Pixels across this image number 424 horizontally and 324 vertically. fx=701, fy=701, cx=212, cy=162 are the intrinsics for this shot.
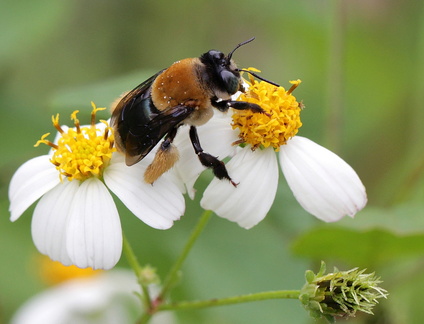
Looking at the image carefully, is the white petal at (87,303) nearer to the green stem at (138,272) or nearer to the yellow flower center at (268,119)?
the green stem at (138,272)

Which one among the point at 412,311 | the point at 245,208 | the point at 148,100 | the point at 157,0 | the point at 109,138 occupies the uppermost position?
the point at 148,100

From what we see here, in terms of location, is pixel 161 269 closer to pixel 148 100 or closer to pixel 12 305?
pixel 12 305

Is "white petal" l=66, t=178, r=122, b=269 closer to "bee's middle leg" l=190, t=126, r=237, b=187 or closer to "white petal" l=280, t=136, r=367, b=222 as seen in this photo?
"bee's middle leg" l=190, t=126, r=237, b=187

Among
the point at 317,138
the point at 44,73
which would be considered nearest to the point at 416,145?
the point at 317,138

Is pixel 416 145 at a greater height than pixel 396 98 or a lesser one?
greater

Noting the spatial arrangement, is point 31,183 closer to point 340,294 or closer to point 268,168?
point 268,168

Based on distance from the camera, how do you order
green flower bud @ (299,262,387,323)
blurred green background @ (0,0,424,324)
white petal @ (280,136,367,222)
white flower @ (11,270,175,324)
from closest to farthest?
green flower bud @ (299,262,387,323)
white petal @ (280,136,367,222)
blurred green background @ (0,0,424,324)
white flower @ (11,270,175,324)

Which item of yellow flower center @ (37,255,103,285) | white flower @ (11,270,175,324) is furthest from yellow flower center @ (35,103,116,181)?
yellow flower center @ (37,255,103,285)

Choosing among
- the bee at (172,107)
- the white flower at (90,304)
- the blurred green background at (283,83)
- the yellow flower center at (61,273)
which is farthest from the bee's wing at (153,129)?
the yellow flower center at (61,273)
